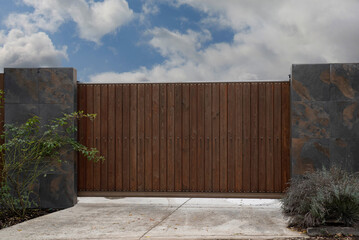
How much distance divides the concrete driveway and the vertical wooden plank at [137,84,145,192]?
40cm

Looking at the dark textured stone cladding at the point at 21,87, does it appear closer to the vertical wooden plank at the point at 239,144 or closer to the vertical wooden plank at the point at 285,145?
the vertical wooden plank at the point at 239,144

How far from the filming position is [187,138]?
6344 millimetres

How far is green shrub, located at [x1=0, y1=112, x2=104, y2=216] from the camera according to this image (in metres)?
6.04

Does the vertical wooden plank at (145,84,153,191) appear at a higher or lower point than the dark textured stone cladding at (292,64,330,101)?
lower

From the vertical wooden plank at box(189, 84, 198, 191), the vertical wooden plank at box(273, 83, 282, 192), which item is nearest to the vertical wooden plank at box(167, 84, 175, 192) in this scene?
the vertical wooden plank at box(189, 84, 198, 191)

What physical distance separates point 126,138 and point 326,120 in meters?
3.68

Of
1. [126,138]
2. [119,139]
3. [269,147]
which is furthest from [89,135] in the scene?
[269,147]

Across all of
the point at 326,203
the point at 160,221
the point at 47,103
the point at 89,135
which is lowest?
the point at 160,221

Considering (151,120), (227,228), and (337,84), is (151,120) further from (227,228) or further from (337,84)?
(337,84)

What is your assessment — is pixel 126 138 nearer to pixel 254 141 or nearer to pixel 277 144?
pixel 254 141

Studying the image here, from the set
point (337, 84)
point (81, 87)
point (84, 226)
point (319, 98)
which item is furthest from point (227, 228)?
point (81, 87)

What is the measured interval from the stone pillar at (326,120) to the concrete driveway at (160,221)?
1.13 metres

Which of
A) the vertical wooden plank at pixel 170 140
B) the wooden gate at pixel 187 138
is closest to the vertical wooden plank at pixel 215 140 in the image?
the wooden gate at pixel 187 138

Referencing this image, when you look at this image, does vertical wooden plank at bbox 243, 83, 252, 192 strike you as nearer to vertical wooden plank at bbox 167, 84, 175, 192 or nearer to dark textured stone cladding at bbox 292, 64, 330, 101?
dark textured stone cladding at bbox 292, 64, 330, 101
